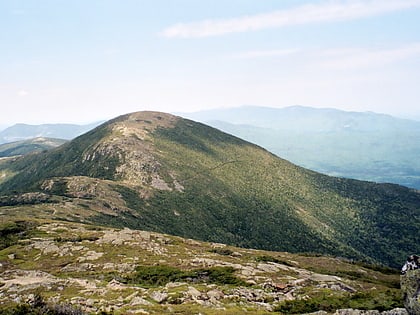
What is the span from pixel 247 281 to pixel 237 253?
57.2m

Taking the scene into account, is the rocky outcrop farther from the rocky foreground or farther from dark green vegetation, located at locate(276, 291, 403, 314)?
dark green vegetation, located at locate(276, 291, 403, 314)

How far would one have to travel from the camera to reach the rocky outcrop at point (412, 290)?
1289 inches

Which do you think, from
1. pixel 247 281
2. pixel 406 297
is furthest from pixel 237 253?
pixel 406 297

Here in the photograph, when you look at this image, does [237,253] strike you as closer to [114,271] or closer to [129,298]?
[114,271]

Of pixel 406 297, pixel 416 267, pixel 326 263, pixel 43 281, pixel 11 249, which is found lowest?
pixel 326 263

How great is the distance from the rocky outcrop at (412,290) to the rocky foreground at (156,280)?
6262mm

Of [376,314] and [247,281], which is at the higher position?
[376,314]

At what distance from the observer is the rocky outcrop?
3275 centimetres

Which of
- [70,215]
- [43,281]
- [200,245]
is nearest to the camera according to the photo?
[43,281]

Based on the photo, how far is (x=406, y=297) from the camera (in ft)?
112

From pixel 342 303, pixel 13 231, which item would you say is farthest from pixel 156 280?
pixel 13 231

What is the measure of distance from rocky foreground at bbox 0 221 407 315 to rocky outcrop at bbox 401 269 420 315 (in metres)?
6.26

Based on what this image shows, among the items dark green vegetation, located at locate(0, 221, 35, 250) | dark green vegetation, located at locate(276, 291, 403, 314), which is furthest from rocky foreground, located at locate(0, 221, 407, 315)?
dark green vegetation, located at locate(0, 221, 35, 250)

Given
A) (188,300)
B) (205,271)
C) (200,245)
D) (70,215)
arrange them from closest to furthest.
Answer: (188,300)
(205,271)
(200,245)
(70,215)
